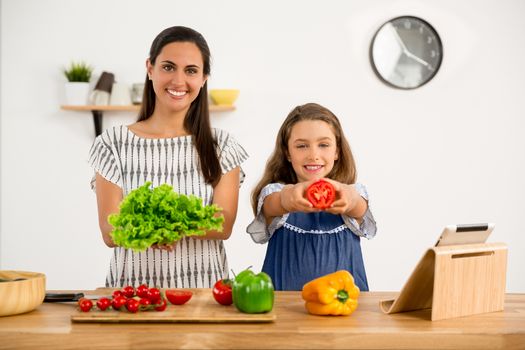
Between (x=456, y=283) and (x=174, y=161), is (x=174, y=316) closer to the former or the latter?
(x=456, y=283)

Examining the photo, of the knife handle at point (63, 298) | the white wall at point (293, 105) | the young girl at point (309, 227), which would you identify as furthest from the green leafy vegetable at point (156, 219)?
the white wall at point (293, 105)

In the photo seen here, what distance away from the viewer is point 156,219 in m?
1.95

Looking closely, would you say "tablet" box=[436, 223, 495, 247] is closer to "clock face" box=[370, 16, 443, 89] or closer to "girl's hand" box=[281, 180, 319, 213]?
"girl's hand" box=[281, 180, 319, 213]

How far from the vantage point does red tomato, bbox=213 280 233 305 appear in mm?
1942

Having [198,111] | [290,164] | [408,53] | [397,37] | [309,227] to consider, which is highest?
[397,37]

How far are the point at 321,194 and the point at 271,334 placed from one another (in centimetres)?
52

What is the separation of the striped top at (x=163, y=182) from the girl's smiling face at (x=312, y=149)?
25 cm

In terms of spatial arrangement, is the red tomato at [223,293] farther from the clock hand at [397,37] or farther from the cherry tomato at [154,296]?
the clock hand at [397,37]

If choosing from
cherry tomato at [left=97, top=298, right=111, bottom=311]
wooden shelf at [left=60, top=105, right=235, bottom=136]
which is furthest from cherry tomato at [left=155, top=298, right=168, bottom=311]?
wooden shelf at [left=60, top=105, right=235, bottom=136]

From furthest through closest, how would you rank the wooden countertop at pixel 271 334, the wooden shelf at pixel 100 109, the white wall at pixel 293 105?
the white wall at pixel 293 105 → the wooden shelf at pixel 100 109 → the wooden countertop at pixel 271 334

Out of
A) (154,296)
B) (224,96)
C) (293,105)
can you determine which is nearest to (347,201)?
(154,296)

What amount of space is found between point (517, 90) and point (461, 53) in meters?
0.54

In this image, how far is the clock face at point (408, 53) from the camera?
16.6 feet

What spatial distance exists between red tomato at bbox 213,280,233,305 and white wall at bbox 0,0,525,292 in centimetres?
307
